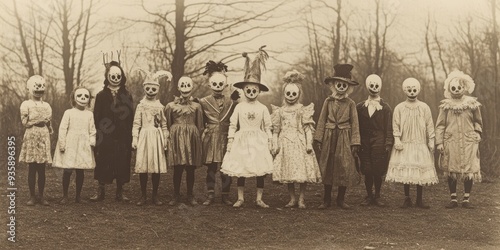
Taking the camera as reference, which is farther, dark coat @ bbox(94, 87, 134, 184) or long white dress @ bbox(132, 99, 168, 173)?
dark coat @ bbox(94, 87, 134, 184)

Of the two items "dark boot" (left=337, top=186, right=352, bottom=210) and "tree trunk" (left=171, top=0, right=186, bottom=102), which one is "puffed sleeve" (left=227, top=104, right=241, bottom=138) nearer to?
"dark boot" (left=337, top=186, right=352, bottom=210)

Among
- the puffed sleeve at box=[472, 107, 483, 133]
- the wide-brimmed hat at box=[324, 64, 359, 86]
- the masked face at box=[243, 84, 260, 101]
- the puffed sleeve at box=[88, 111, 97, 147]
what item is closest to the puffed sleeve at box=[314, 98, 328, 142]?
the wide-brimmed hat at box=[324, 64, 359, 86]

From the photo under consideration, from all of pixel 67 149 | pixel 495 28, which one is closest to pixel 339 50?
pixel 495 28

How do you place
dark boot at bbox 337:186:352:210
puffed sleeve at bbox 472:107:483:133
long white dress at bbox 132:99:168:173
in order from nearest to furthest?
long white dress at bbox 132:99:168:173, dark boot at bbox 337:186:352:210, puffed sleeve at bbox 472:107:483:133

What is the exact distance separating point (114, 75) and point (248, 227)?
3113mm

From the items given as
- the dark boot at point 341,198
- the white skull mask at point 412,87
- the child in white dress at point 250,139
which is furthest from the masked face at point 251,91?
the white skull mask at point 412,87

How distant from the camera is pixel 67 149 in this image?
7.94m

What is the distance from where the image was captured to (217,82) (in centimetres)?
833

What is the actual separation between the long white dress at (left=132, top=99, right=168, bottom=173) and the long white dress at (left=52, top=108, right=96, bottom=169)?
671 millimetres

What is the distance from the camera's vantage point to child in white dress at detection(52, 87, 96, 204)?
7898 millimetres

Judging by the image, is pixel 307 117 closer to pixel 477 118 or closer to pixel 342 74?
pixel 342 74

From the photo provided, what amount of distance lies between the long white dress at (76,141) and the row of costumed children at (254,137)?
0.6 inches

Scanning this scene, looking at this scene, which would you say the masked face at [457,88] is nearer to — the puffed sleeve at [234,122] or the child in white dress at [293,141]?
the child in white dress at [293,141]

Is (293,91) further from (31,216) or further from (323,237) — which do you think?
(31,216)
